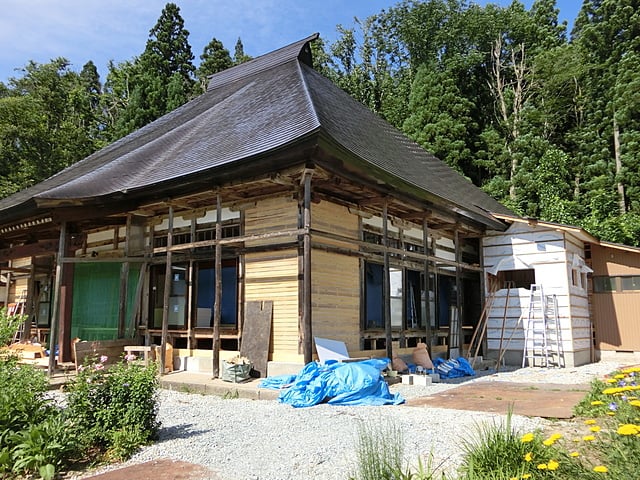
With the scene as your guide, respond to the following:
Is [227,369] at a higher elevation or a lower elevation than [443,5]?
lower

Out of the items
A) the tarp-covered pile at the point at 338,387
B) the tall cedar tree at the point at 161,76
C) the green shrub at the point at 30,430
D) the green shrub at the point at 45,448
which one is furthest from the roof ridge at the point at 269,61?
the tall cedar tree at the point at 161,76

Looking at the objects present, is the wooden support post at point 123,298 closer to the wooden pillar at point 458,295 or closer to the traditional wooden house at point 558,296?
the wooden pillar at point 458,295

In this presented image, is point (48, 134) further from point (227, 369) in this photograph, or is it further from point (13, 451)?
point (13, 451)

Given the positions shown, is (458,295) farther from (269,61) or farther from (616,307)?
(269,61)

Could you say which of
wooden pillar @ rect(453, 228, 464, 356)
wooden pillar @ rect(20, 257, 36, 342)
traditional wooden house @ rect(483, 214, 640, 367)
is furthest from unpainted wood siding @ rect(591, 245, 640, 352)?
wooden pillar @ rect(20, 257, 36, 342)

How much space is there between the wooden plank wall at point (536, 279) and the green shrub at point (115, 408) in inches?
401

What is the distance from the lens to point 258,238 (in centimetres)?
848

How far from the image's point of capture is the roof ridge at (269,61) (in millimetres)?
14469

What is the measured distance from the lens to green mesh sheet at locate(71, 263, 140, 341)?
34.9 feet

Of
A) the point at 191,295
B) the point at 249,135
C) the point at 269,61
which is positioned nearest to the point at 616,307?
the point at 249,135

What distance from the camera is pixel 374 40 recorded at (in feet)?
125

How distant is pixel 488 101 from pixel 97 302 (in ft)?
89.0

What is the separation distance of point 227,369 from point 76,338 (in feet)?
13.1

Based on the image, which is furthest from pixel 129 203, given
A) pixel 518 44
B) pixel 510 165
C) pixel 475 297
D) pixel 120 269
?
pixel 518 44
